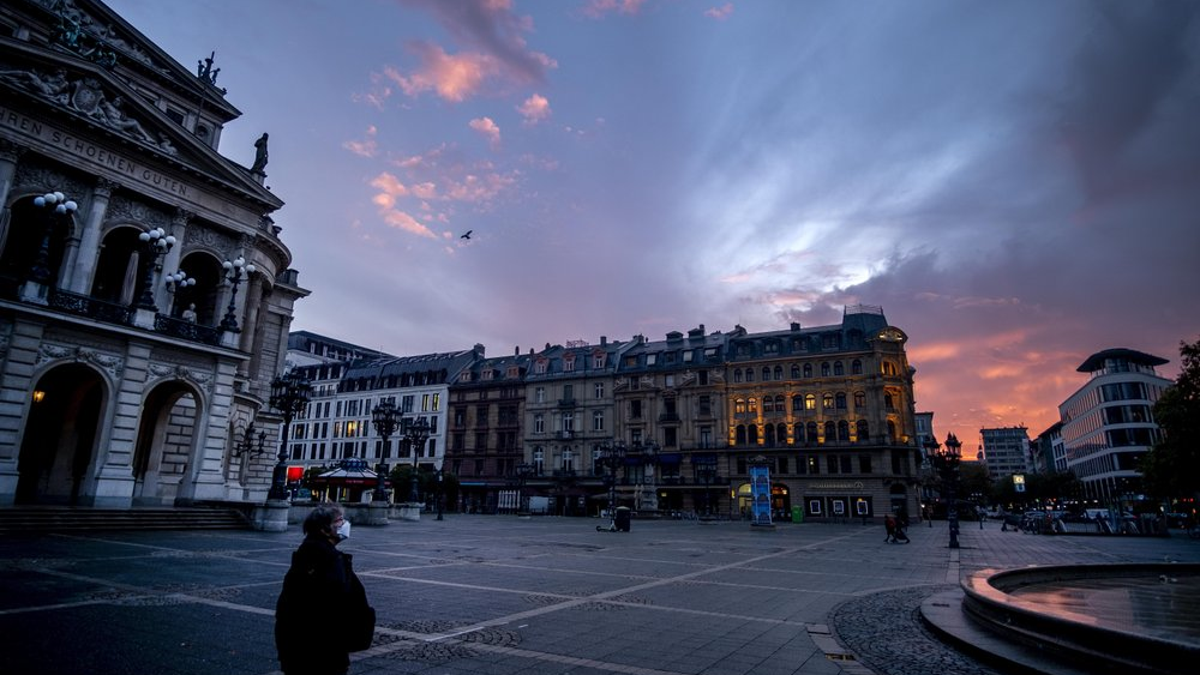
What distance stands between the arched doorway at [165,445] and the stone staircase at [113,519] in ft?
13.7

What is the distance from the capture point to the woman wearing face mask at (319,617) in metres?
3.80

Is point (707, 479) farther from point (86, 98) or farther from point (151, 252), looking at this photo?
point (86, 98)

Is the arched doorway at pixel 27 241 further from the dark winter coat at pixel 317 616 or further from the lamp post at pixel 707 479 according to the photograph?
the lamp post at pixel 707 479

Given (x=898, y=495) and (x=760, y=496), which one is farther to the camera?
(x=898, y=495)

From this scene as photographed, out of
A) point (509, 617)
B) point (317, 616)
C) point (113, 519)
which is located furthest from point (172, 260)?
point (317, 616)

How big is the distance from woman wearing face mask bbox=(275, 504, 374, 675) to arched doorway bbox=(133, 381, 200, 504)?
28984 millimetres

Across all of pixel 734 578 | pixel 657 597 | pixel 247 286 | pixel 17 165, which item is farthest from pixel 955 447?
pixel 17 165

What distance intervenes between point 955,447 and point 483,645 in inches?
1204

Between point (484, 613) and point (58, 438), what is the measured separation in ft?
90.2

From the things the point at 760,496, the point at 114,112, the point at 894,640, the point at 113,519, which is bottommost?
the point at 894,640

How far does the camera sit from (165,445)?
29.2 m

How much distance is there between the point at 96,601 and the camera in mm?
9266

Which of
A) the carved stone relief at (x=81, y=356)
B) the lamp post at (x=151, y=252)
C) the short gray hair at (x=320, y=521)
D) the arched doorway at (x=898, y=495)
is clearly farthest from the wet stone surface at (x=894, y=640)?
the arched doorway at (x=898, y=495)

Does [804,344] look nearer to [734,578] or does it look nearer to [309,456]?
[734,578]
